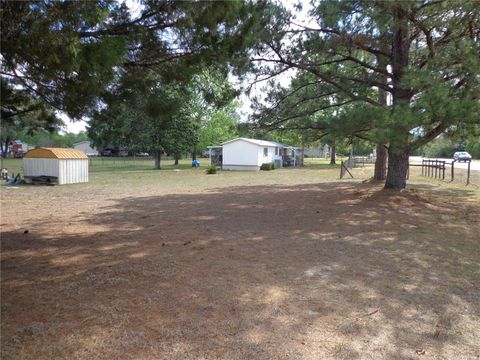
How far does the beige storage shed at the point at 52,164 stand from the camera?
16672mm

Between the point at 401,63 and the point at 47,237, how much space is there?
337 inches

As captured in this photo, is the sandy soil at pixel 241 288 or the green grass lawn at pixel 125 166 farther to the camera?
the green grass lawn at pixel 125 166

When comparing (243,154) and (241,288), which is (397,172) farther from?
(243,154)

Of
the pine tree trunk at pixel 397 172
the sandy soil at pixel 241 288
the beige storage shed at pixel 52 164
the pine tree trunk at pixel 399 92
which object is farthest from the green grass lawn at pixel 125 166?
the sandy soil at pixel 241 288

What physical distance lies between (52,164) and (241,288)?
15.3 m

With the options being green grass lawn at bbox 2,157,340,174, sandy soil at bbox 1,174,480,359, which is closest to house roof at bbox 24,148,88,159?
green grass lawn at bbox 2,157,340,174

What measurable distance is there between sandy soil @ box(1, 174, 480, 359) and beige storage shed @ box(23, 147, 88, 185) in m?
9.43

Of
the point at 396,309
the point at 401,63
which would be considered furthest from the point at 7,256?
the point at 401,63

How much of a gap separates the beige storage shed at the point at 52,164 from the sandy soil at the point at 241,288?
943 cm

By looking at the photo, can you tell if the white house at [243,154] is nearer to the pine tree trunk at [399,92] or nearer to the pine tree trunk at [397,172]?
the pine tree trunk at [397,172]

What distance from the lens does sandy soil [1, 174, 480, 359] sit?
2732 millimetres

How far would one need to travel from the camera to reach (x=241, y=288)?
3.84 meters

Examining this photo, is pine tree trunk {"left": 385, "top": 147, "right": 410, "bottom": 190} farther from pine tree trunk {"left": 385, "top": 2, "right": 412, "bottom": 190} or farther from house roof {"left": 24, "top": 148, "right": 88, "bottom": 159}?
house roof {"left": 24, "top": 148, "right": 88, "bottom": 159}

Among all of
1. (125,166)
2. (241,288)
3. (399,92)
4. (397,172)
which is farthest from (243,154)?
(241,288)
